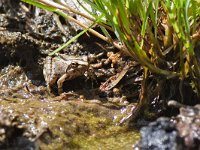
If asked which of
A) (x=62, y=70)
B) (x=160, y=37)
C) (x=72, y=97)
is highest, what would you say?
(x=160, y=37)

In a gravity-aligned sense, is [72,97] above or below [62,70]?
below

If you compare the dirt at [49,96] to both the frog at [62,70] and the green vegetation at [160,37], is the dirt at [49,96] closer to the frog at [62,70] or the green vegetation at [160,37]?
the frog at [62,70]

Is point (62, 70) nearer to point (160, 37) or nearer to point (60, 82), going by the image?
point (60, 82)

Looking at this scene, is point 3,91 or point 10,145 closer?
point 10,145

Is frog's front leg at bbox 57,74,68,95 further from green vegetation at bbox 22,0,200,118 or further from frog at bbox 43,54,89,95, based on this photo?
green vegetation at bbox 22,0,200,118

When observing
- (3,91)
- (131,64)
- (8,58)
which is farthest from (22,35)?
(131,64)

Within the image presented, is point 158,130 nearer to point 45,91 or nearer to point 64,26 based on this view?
point 45,91

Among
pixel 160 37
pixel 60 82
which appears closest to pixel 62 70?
pixel 60 82
